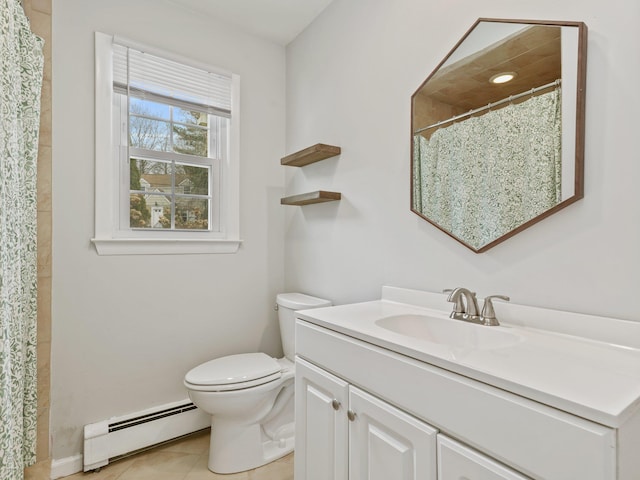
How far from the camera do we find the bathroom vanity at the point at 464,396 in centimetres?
60

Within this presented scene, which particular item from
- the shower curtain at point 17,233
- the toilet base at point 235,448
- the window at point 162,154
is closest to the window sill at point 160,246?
the window at point 162,154

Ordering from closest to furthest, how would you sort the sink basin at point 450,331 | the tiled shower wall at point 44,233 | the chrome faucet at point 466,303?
the sink basin at point 450,331 < the chrome faucet at point 466,303 < the tiled shower wall at point 44,233

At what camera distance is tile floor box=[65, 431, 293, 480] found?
65.7 inches

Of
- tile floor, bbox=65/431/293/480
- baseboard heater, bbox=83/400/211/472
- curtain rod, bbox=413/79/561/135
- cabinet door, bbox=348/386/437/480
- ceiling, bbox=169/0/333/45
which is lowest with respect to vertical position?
tile floor, bbox=65/431/293/480

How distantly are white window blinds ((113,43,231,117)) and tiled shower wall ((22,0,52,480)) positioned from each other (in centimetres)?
30

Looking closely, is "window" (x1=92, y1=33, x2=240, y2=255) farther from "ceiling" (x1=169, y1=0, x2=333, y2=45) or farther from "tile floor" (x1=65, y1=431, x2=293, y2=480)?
"tile floor" (x1=65, y1=431, x2=293, y2=480)

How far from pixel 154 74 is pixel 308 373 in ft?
5.91

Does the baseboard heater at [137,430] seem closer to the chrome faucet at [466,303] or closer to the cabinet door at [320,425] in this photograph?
the cabinet door at [320,425]

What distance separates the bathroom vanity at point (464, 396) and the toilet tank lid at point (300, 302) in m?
0.52

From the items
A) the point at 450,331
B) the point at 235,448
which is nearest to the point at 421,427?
the point at 450,331

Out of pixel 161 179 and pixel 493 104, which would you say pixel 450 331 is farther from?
pixel 161 179

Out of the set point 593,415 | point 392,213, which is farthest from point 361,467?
point 392,213

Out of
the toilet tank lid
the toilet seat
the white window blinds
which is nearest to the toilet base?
the toilet seat

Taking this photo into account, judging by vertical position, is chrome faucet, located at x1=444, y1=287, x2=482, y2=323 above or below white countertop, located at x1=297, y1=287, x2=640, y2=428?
above
